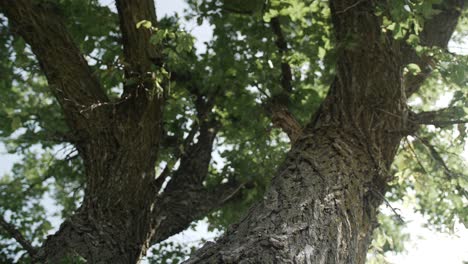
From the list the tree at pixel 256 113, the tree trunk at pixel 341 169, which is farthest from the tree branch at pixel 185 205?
the tree trunk at pixel 341 169

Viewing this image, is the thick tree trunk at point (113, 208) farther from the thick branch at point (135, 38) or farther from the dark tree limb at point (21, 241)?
the thick branch at point (135, 38)

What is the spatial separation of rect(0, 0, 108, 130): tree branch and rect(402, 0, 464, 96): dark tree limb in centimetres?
302

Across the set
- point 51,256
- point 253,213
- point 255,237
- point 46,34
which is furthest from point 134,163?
point 255,237

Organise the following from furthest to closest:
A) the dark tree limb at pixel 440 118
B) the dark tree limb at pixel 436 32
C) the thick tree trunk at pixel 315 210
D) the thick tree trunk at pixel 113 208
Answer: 1. the dark tree limb at pixel 436 32
2. the dark tree limb at pixel 440 118
3. the thick tree trunk at pixel 113 208
4. the thick tree trunk at pixel 315 210

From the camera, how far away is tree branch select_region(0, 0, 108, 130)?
4.30m

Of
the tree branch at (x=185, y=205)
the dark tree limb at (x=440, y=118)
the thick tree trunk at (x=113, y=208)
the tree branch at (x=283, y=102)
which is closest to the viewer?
the thick tree trunk at (x=113, y=208)

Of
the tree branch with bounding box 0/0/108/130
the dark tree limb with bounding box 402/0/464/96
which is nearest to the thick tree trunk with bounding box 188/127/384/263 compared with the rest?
the dark tree limb with bounding box 402/0/464/96

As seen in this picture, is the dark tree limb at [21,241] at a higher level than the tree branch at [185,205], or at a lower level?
lower

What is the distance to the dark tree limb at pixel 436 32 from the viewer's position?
481cm

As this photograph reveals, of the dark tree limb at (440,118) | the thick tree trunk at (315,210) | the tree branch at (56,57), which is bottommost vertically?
the thick tree trunk at (315,210)

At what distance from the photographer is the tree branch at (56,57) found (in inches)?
169

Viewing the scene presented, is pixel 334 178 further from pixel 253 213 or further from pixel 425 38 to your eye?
pixel 425 38

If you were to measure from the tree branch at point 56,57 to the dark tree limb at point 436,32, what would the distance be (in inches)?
119

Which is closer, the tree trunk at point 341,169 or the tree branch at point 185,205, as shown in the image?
the tree trunk at point 341,169
